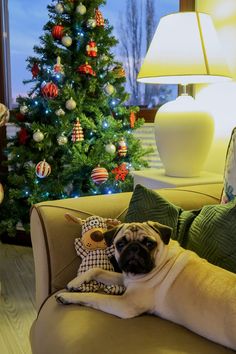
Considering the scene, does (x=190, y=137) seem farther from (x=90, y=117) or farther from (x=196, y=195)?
(x=90, y=117)

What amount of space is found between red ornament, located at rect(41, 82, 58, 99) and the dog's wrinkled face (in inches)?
58.8

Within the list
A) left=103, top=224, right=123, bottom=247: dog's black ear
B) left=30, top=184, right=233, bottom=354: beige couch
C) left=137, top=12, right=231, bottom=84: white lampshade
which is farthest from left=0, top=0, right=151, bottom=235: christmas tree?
left=103, top=224, right=123, bottom=247: dog's black ear

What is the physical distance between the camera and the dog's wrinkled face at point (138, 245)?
48.9 inches

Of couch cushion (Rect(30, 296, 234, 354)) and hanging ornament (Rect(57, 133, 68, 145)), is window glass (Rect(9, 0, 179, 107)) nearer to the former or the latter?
hanging ornament (Rect(57, 133, 68, 145))

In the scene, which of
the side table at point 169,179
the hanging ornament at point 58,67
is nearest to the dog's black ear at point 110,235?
the side table at point 169,179

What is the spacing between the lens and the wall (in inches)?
90.0

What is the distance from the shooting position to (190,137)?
83.6 inches

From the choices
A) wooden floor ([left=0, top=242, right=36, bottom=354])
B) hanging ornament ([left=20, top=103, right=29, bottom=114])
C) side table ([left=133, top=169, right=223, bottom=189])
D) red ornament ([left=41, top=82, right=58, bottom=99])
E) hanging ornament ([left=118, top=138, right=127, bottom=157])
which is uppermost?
red ornament ([left=41, top=82, right=58, bottom=99])

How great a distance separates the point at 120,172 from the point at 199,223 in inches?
55.3

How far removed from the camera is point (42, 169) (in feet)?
8.71

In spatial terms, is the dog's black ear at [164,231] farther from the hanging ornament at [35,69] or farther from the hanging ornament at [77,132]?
the hanging ornament at [35,69]

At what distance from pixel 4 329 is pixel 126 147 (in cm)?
137

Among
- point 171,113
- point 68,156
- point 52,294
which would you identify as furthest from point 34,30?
point 52,294

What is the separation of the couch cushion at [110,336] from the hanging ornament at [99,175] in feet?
4.60
